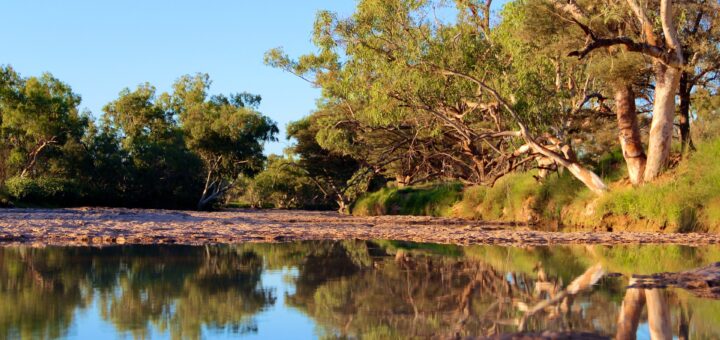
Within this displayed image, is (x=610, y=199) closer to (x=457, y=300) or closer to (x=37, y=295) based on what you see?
(x=457, y=300)

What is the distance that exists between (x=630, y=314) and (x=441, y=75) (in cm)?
1538

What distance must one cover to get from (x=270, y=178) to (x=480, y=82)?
4375 cm

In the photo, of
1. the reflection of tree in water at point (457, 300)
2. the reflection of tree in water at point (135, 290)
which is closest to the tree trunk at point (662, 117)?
the reflection of tree in water at point (457, 300)

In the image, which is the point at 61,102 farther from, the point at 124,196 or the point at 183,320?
the point at 183,320

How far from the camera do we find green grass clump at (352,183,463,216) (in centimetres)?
3020

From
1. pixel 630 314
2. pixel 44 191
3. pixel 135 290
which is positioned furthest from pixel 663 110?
pixel 44 191

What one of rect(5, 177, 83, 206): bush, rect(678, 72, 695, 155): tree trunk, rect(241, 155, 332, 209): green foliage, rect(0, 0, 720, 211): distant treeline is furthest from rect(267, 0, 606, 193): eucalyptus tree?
rect(241, 155, 332, 209): green foliage

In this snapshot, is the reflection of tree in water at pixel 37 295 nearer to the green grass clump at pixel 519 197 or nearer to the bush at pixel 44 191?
the green grass clump at pixel 519 197

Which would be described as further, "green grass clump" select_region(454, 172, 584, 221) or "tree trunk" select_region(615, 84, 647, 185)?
"green grass clump" select_region(454, 172, 584, 221)

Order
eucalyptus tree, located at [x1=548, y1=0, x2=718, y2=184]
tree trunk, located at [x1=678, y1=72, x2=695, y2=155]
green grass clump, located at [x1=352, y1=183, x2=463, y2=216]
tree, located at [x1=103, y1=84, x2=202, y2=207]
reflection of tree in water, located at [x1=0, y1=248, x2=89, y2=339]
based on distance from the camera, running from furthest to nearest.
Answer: tree, located at [x1=103, y1=84, x2=202, y2=207] → green grass clump, located at [x1=352, y1=183, x2=463, y2=216] → tree trunk, located at [x1=678, y1=72, x2=695, y2=155] → eucalyptus tree, located at [x1=548, y1=0, x2=718, y2=184] → reflection of tree in water, located at [x1=0, y1=248, x2=89, y2=339]

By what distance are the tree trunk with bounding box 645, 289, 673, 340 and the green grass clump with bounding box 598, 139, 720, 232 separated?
9.92 m

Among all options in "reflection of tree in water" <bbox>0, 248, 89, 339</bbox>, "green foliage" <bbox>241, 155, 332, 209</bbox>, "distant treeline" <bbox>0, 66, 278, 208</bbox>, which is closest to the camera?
"reflection of tree in water" <bbox>0, 248, 89, 339</bbox>

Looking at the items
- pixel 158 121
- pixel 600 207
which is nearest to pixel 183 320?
pixel 600 207

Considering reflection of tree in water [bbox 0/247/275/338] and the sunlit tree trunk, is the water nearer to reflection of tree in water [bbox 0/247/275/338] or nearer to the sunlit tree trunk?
reflection of tree in water [bbox 0/247/275/338]
